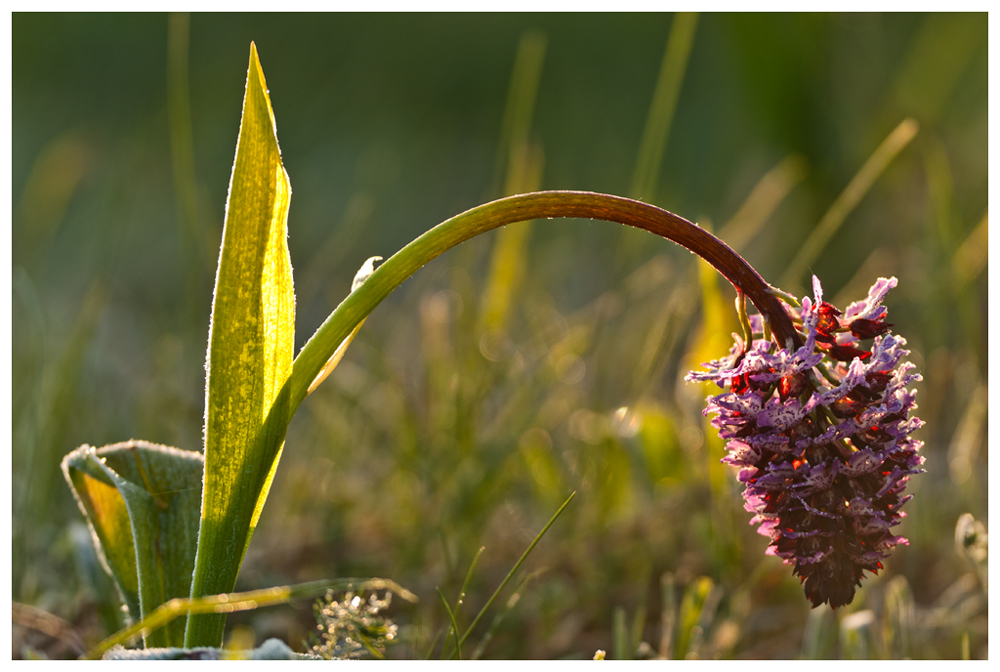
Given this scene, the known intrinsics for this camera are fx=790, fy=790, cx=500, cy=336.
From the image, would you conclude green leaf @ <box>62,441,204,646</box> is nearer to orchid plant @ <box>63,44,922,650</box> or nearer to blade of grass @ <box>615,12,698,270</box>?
orchid plant @ <box>63,44,922,650</box>

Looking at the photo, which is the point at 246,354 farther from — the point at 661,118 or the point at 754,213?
the point at 754,213

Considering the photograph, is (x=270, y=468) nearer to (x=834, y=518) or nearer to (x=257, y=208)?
(x=257, y=208)

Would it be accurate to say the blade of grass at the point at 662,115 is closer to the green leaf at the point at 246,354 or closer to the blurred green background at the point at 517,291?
the blurred green background at the point at 517,291

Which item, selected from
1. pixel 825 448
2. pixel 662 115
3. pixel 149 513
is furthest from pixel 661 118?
pixel 149 513

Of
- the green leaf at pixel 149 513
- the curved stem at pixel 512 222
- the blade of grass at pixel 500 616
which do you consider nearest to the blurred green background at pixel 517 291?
the blade of grass at pixel 500 616

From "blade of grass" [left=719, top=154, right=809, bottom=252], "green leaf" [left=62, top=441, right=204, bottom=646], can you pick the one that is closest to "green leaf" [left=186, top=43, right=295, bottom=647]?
"green leaf" [left=62, top=441, right=204, bottom=646]

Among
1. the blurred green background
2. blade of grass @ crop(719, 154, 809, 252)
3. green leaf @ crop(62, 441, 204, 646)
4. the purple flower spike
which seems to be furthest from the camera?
blade of grass @ crop(719, 154, 809, 252)
